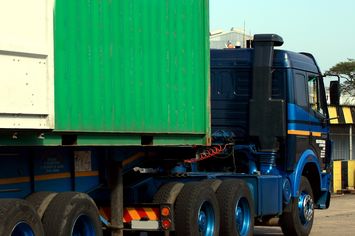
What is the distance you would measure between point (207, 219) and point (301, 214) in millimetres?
3682

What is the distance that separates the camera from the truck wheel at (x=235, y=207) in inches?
463

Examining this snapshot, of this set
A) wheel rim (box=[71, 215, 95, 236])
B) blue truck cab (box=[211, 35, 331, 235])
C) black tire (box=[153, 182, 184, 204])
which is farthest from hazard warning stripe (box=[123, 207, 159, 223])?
blue truck cab (box=[211, 35, 331, 235])

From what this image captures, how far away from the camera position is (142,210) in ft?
35.3

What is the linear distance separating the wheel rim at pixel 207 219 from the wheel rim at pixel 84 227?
2.57 m

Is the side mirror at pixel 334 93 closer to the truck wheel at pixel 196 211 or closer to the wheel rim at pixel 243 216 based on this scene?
the wheel rim at pixel 243 216

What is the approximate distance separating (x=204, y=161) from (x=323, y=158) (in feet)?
8.69

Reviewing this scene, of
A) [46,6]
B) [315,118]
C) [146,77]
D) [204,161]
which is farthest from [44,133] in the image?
[315,118]

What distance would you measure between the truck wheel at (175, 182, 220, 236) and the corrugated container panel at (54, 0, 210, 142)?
31.2 inches

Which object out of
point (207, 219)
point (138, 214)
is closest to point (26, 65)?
point (138, 214)

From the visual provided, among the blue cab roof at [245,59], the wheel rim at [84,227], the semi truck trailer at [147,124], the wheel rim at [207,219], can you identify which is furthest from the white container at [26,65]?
the blue cab roof at [245,59]

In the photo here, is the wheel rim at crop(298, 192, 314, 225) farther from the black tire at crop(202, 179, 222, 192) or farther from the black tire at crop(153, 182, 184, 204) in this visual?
the black tire at crop(153, 182, 184, 204)

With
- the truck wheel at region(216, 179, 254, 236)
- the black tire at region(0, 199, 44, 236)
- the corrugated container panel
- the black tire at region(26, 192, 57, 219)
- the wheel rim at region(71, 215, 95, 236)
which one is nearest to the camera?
the black tire at region(0, 199, 44, 236)

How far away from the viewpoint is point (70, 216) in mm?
8578

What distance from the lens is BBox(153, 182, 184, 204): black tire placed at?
11.0 metres
